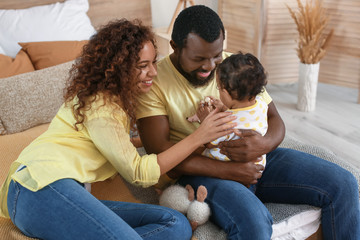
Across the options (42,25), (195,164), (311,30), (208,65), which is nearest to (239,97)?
(208,65)

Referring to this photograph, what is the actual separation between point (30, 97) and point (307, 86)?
1.89m

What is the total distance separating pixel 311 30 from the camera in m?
2.63

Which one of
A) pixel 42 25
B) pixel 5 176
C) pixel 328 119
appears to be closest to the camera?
pixel 5 176

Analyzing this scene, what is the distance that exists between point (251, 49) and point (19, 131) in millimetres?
1840

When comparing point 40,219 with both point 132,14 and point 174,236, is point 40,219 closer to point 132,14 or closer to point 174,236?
point 174,236

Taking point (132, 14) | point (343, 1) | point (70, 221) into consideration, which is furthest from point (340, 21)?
point (70, 221)

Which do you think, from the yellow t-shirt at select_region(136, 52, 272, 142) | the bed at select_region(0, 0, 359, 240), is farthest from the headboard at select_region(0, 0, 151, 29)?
the yellow t-shirt at select_region(136, 52, 272, 142)

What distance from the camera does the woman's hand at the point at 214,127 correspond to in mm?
1266

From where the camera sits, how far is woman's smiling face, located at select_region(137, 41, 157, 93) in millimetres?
1303

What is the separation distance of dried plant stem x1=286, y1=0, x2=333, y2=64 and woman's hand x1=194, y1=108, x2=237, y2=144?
5.31 ft

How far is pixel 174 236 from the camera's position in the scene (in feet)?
3.93

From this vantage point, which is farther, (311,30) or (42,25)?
(311,30)

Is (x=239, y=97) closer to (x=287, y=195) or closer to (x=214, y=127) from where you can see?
(x=214, y=127)

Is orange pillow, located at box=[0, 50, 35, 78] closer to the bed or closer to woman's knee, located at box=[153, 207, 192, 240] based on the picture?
the bed
